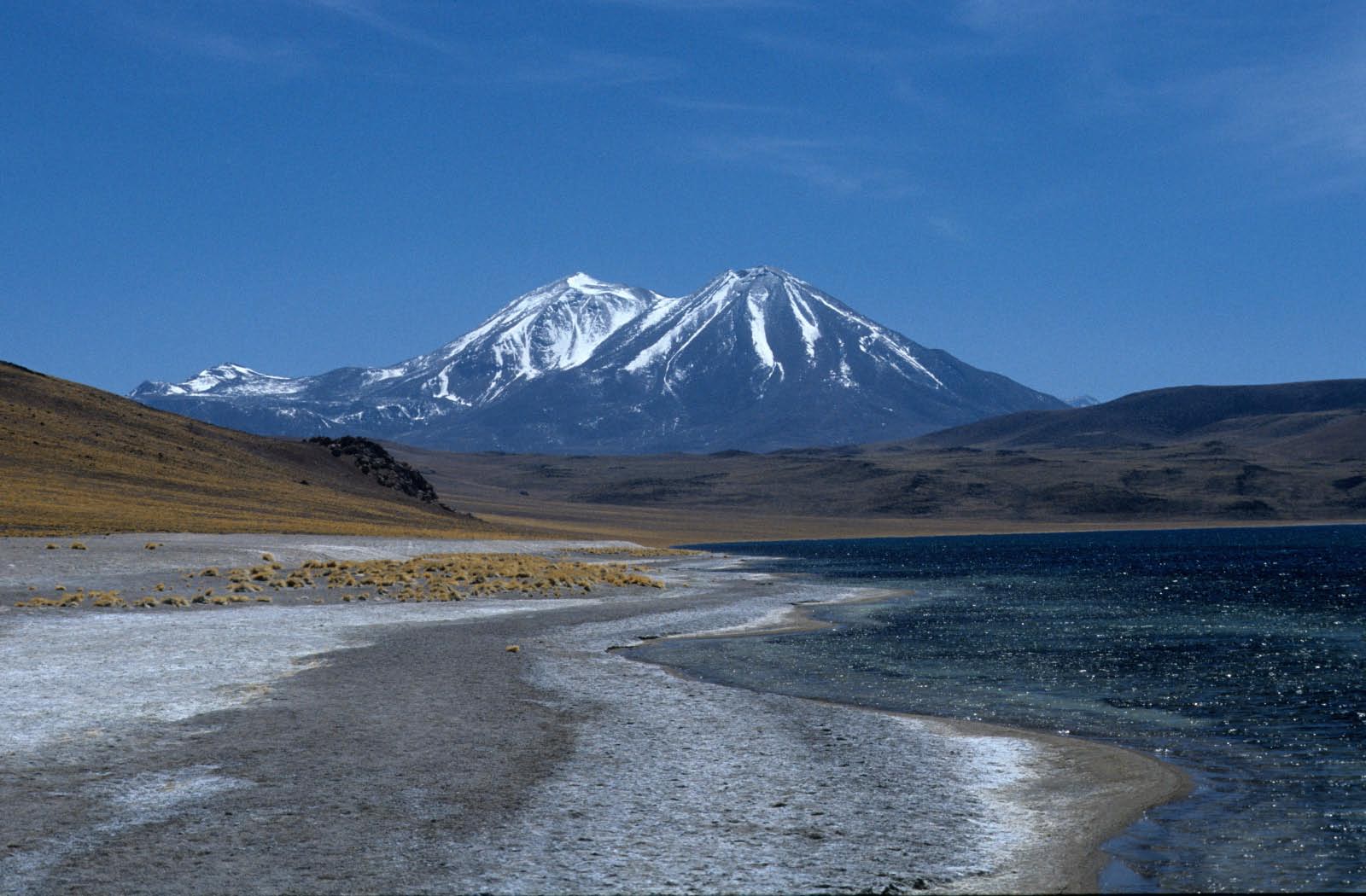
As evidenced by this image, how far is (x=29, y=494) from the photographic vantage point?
250 feet

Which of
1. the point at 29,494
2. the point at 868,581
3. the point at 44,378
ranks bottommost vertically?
the point at 868,581

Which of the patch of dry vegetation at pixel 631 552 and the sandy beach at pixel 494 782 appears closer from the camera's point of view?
the sandy beach at pixel 494 782

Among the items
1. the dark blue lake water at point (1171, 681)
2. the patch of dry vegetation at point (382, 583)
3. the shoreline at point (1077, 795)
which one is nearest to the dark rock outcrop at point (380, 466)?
the patch of dry vegetation at point (382, 583)

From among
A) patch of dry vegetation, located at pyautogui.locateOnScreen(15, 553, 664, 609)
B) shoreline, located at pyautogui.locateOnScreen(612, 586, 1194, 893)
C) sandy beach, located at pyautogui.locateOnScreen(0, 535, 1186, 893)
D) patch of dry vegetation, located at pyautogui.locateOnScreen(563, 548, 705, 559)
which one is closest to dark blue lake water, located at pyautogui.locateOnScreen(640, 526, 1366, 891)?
shoreline, located at pyautogui.locateOnScreen(612, 586, 1194, 893)

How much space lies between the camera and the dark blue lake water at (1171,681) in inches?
539

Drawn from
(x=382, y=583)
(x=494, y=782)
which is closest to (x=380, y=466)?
(x=382, y=583)

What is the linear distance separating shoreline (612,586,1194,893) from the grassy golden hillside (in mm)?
52659

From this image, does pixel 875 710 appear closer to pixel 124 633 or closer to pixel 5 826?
pixel 5 826

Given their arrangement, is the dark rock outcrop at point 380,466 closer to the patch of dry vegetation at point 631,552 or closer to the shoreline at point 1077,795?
the patch of dry vegetation at point 631,552

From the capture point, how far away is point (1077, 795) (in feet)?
52.2

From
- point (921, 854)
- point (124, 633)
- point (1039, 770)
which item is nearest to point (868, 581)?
point (124, 633)

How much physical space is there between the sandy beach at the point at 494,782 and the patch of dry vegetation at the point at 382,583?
10.7 m

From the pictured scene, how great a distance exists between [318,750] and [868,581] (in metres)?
56.6

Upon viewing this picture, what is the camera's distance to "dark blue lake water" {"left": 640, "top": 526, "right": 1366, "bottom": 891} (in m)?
13.7
